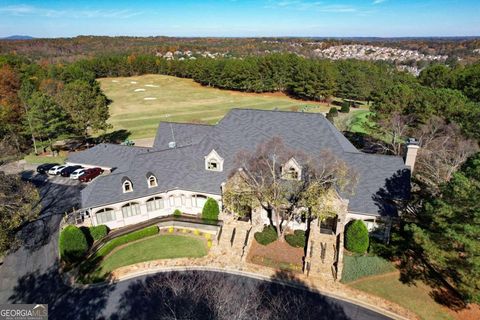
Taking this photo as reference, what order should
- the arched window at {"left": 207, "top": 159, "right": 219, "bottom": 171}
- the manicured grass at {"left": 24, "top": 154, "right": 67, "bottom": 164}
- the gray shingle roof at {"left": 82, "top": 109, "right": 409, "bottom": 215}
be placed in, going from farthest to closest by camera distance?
the manicured grass at {"left": 24, "top": 154, "right": 67, "bottom": 164}
the arched window at {"left": 207, "top": 159, "right": 219, "bottom": 171}
the gray shingle roof at {"left": 82, "top": 109, "right": 409, "bottom": 215}

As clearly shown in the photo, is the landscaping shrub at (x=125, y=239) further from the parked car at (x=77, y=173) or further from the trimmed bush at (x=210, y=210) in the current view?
the parked car at (x=77, y=173)

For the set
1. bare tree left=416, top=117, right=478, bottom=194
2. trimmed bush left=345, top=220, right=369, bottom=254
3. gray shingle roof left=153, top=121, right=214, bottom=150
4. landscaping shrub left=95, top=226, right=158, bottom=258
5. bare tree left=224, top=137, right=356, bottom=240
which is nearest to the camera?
bare tree left=224, top=137, right=356, bottom=240

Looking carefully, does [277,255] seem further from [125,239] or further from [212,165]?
[125,239]

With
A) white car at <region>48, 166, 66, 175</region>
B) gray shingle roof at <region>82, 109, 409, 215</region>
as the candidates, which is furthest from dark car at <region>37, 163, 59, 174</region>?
gray shingle roof at <region>82, 109, 409, 215</region>

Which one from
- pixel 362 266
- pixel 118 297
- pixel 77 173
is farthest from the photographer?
pixel 77 173

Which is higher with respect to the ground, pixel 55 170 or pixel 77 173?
pixel 77 173

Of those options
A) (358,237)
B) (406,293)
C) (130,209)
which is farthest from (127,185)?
(406,293)

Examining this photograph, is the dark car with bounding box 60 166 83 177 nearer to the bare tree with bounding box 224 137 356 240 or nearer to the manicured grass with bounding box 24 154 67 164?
the manicured grass with bounding box 24 154 67 164
